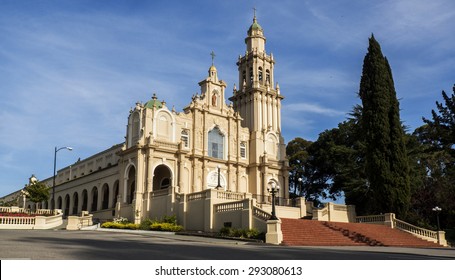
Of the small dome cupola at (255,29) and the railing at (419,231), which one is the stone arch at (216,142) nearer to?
the small dome cupola at (255,29)

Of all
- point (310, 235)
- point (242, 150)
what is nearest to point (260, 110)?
point (242, 150)

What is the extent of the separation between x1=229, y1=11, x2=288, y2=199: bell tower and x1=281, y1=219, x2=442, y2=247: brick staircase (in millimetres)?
19180

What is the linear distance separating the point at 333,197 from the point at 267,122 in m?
17.2

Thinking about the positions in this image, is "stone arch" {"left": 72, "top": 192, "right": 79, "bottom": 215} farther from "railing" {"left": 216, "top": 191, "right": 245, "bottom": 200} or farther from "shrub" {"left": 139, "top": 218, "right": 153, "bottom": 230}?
"railing" {"left": 216, "top": 191, "right": 245, "bottom": 200}

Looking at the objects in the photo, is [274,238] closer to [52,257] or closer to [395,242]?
[395,242]

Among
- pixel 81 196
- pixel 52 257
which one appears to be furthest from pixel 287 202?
pixel 52 257

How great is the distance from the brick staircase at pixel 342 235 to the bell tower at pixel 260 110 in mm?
19180

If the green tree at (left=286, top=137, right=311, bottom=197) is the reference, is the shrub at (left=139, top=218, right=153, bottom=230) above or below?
below

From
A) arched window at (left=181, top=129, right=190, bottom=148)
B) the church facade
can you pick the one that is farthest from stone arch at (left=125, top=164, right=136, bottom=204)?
arched window at (left=181, top=129, right=190, bottom=148)

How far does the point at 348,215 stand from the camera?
1763 inches

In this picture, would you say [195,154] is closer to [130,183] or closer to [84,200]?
[130,183]

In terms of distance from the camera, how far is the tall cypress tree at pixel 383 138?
135ft

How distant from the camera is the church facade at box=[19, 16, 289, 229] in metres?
46.7
